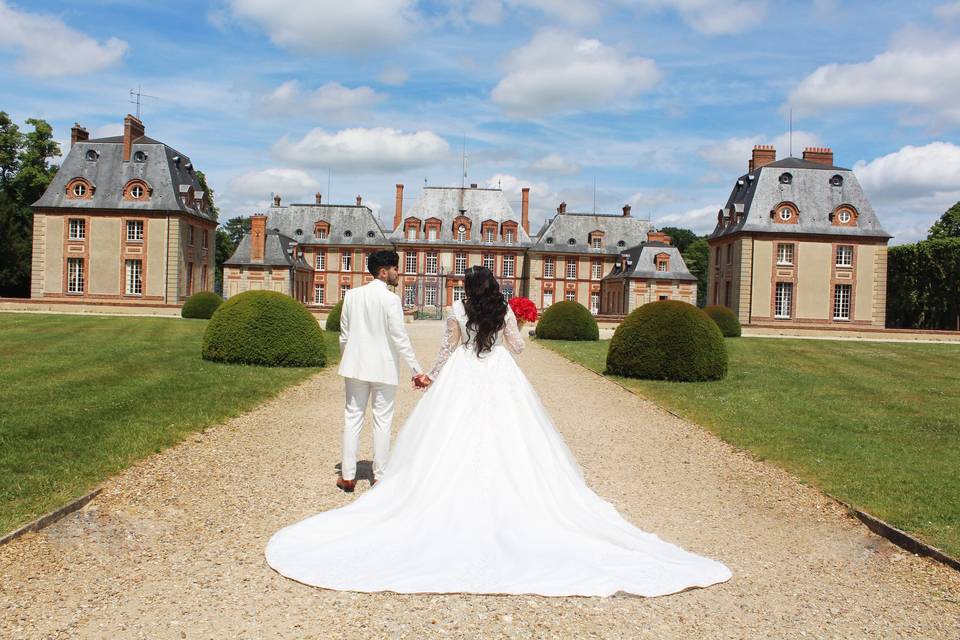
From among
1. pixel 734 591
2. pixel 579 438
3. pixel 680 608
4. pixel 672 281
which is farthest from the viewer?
pixel 672 281

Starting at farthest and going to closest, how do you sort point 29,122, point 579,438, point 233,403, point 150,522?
1. point 29,122
2. point 233,403
3. point 579,438
4. point 150,522

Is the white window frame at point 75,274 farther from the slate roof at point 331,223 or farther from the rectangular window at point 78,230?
the slate roof at point 331,223

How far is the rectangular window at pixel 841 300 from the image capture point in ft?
115

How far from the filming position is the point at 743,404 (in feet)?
33.3

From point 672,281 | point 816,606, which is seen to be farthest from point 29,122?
point 816,606

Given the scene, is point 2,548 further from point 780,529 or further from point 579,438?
point 579,438

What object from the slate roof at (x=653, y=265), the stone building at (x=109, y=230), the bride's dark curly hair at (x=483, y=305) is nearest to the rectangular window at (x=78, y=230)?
the stone building at (x=109, y=230)

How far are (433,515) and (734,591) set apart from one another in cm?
158

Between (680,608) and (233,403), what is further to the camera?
(233,403)

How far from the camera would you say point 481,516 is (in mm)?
4246

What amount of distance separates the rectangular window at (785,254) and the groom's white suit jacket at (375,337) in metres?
32.9

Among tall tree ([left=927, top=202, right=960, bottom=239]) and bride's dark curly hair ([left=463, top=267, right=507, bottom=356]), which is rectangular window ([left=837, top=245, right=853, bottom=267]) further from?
bride's dark curly hair ([left=463, top=267, right=507, bottom=356])

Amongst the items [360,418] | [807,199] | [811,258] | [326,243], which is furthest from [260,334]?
[326,243]

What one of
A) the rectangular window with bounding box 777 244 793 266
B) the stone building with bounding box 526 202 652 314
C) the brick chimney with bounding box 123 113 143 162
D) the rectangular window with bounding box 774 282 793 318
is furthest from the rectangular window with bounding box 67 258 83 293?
the rectangular window with bounding box 777 244 793 266
